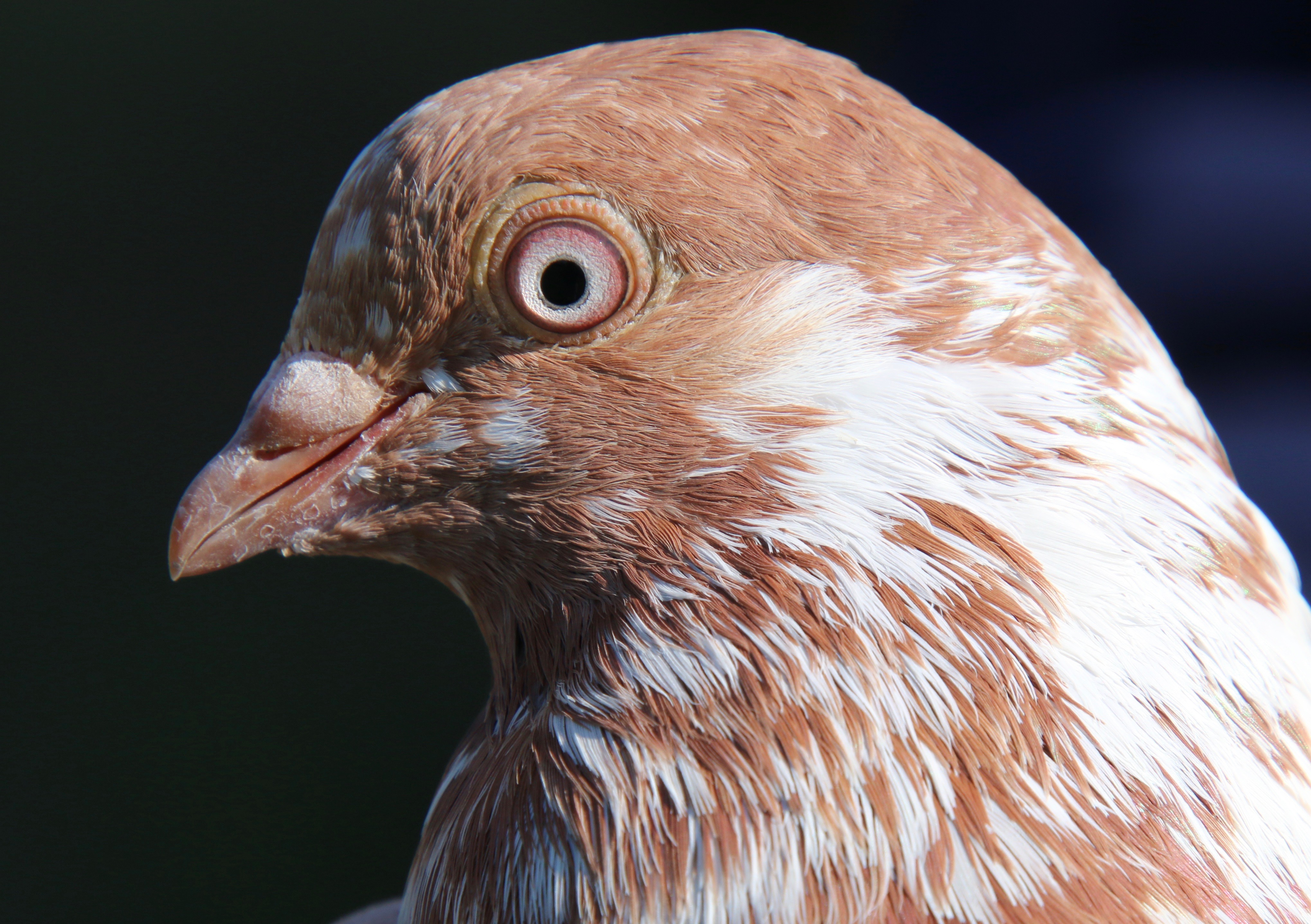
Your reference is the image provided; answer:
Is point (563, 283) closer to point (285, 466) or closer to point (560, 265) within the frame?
point (560, 265)

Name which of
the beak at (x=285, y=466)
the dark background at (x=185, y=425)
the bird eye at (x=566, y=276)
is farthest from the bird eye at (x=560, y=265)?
the dark background at (x=185, y=425)

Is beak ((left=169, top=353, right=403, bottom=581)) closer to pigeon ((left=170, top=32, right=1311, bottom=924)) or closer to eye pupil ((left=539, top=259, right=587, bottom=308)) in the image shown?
pigeon ((left=170, top=32, right=1311, bottom=924))

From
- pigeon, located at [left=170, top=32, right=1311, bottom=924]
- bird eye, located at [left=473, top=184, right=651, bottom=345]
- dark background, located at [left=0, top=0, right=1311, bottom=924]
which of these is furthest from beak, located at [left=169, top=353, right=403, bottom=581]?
dark background, located at [left=0, top=0, right=1311, bottom=924]

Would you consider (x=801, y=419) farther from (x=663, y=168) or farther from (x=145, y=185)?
(x=145, y=185)

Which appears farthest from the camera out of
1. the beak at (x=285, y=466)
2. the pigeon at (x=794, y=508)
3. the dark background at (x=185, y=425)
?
A: the dark background at (x=185, y=425)

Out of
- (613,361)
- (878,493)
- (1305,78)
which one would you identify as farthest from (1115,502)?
(1305,78)

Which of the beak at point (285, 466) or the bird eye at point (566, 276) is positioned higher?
the bird eye at point (566, 276)

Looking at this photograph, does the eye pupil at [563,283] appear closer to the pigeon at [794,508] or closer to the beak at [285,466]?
the pigeon at [794,508]
